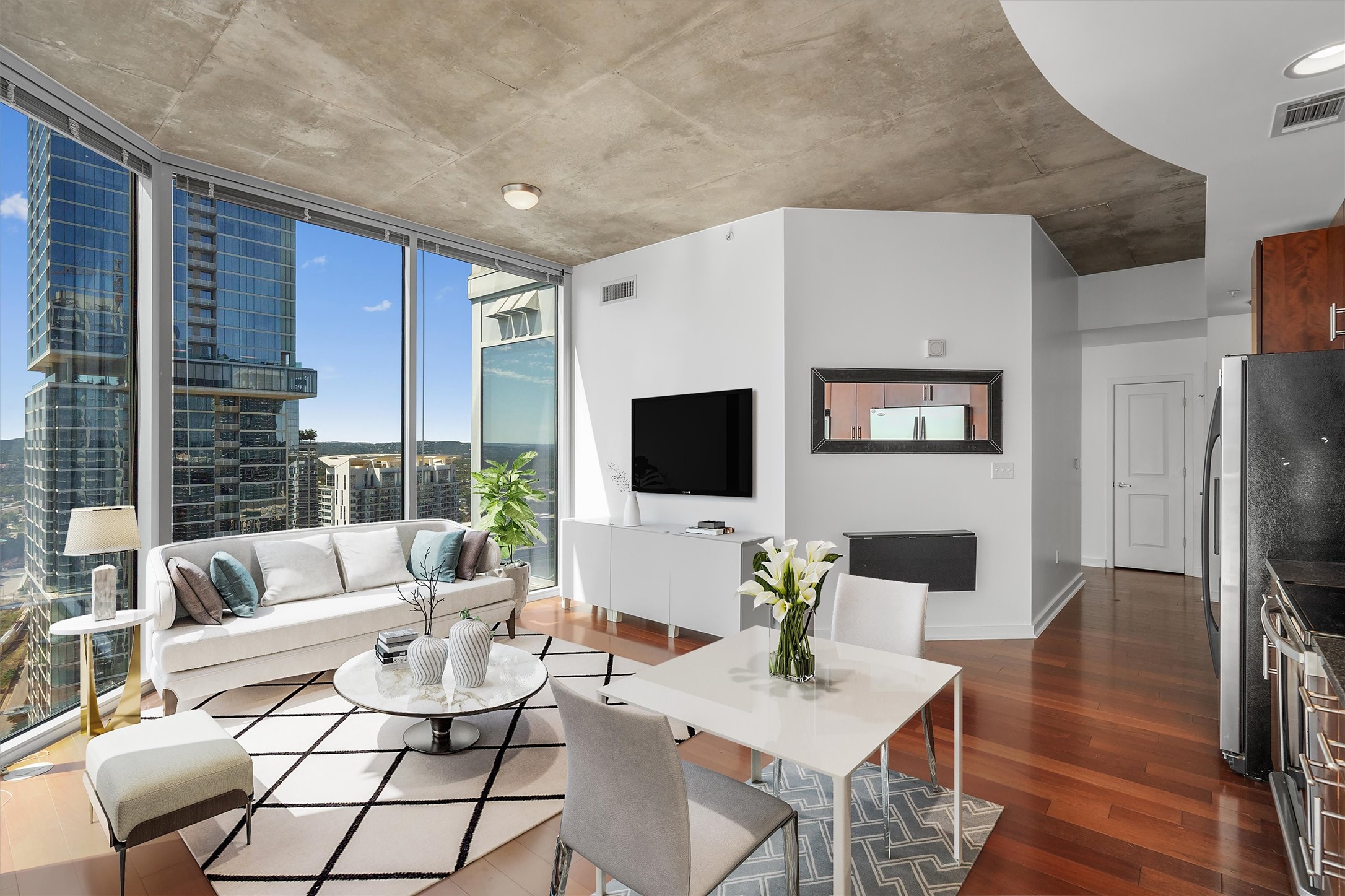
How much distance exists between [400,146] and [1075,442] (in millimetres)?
5863

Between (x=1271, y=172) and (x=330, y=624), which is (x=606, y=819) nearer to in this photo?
(x=330, y=624)

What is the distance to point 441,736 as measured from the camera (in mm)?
2947

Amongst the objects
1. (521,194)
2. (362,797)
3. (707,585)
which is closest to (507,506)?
(707,585)

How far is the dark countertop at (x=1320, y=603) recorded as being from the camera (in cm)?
157

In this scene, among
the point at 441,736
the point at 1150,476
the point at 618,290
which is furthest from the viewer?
the point at 1150,476

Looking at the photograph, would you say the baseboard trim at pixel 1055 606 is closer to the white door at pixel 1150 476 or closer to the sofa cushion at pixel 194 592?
the white door at pixel 1150 476

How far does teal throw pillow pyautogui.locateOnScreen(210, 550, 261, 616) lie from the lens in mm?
3576

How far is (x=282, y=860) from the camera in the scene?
2178 mm

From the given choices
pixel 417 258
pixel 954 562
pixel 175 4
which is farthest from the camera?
pixel 417 258

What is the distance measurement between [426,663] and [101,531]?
159 cm

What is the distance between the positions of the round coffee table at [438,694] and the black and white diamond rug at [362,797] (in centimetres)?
9

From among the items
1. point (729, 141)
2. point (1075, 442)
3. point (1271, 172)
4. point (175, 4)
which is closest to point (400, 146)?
point (175, 4)

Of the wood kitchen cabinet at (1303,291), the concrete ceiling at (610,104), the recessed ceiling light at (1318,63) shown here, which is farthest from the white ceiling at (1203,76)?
the concrete ceiling at (610,104)

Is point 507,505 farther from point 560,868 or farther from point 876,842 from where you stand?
point 560,868
